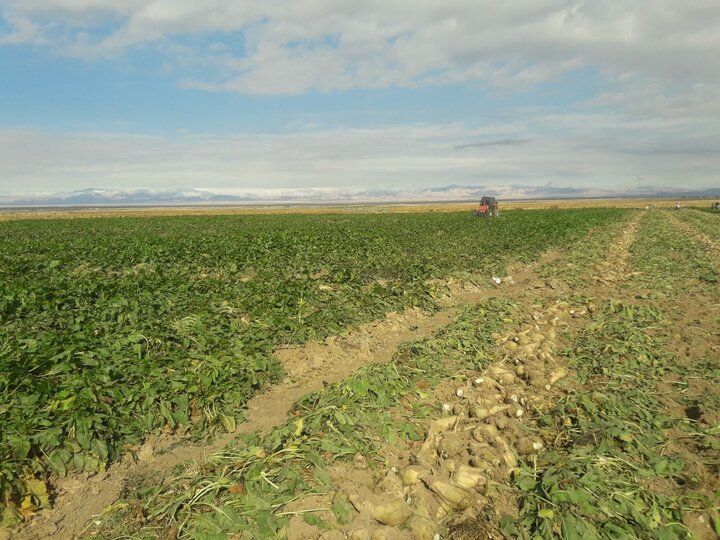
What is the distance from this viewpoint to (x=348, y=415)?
5477 millimetres

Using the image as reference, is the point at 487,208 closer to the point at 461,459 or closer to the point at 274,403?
the point at 274,403

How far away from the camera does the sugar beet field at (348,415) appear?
13.3 ft

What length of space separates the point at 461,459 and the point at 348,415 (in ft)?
4.47

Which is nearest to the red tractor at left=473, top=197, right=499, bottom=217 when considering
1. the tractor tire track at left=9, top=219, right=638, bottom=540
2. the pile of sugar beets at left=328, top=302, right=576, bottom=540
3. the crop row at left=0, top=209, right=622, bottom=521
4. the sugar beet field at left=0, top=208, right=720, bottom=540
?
the crop row at left=0, top=209, right=622, bottom=521

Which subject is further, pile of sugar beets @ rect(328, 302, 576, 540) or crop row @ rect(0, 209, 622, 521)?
crop row @ rect(0, 209, 622, 521)

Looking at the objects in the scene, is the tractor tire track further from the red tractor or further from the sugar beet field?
the red tractor

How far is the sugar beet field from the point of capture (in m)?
4.06

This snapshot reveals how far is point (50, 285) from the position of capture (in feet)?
37.2

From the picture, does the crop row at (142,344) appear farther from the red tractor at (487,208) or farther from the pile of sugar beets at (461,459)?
the red tractor at (487,208)

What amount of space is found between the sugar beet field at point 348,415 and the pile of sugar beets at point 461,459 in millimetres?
21

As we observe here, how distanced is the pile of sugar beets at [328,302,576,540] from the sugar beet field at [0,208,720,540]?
0.8 inches

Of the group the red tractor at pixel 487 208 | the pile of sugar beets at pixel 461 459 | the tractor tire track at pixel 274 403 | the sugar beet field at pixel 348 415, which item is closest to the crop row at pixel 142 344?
the sugar beet field at pixel 348 415

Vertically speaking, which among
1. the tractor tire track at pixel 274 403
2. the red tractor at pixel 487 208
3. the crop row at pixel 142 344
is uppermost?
the red tractor at pixel 487 208

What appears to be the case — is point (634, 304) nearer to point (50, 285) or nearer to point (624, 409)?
point (624, 409)
